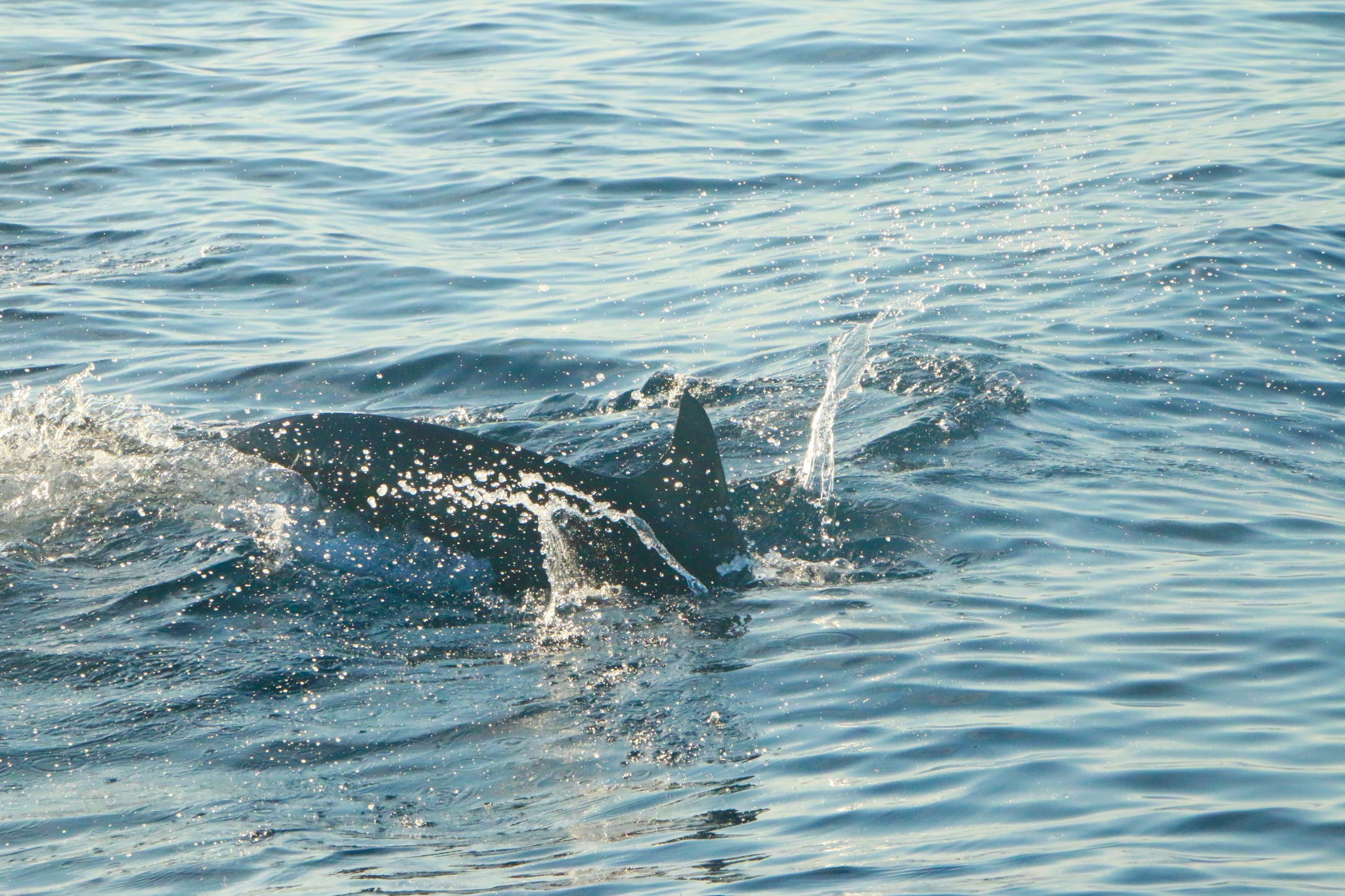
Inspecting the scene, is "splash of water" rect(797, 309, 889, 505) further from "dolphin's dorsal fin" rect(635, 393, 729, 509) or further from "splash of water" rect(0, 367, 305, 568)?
"splash of water" rect(0, 367, 305, 568)

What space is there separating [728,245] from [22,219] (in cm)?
551

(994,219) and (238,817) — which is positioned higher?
(994,219)

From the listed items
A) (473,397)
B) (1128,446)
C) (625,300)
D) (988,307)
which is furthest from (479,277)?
(1128,446)

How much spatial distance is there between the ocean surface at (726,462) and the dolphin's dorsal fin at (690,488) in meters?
0.30

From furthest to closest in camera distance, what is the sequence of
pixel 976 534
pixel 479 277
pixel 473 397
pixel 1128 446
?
1. pixel 479 277
2. pixel 473 397
3. pixel 1128 446
4. pixel 976 534

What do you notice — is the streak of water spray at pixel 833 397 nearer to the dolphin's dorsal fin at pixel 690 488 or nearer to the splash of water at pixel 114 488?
the dolphin's dorsal fin at pixel 690 488

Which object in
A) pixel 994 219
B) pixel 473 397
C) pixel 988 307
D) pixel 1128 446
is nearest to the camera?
pixel 1128 446

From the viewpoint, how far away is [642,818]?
15.1 feet

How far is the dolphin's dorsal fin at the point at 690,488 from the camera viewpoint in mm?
6484

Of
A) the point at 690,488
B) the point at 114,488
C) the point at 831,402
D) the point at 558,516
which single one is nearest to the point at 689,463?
the point at 690,488

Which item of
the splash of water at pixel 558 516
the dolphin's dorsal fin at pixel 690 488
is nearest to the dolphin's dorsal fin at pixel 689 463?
the dolphin's dorsal fin at pixel 690 488

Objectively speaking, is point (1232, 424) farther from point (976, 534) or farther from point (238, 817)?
point (238, 817)

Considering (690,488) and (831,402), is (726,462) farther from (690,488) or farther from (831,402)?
(690,488)

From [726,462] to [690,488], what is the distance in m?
1.61
